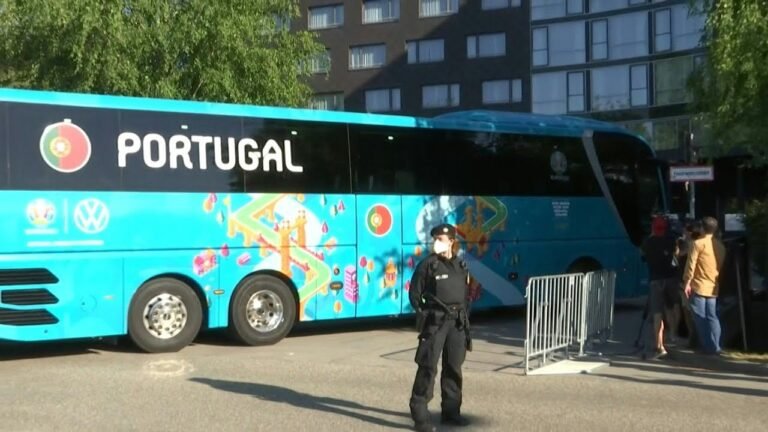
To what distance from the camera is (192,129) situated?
12938mm

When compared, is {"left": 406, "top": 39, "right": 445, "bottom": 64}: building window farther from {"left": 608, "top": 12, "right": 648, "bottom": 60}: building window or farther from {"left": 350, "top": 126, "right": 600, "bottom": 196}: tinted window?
{"left": 350, "top": 126, "right": 600, "bottom": 196}: tinted window

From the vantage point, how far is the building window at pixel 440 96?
55.5 m

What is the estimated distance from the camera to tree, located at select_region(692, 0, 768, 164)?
1134 centimetres

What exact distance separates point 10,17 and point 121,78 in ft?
8.63

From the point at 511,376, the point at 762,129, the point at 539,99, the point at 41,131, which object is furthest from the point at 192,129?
the point at 539,99

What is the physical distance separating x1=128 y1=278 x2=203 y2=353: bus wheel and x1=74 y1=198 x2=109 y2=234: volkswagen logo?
1074 millimetres

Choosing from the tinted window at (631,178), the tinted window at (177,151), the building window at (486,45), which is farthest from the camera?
the building window at (486,45)

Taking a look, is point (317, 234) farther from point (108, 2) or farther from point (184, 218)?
point (108, 2)

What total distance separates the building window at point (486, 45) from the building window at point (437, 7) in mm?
2045

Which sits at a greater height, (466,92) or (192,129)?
(466,92)

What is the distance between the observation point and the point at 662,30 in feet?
159

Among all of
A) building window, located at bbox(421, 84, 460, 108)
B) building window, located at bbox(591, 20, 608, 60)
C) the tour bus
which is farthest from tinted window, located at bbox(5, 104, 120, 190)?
building window, located at bbox(421, 84, 460, 108)

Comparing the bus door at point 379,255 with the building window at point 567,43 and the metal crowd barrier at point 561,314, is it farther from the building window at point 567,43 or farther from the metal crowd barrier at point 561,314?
the building window at point 567,43

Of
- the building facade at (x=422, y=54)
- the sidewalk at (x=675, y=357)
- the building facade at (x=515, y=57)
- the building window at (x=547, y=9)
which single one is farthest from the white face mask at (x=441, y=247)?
the building window at (x=547, y=9)
